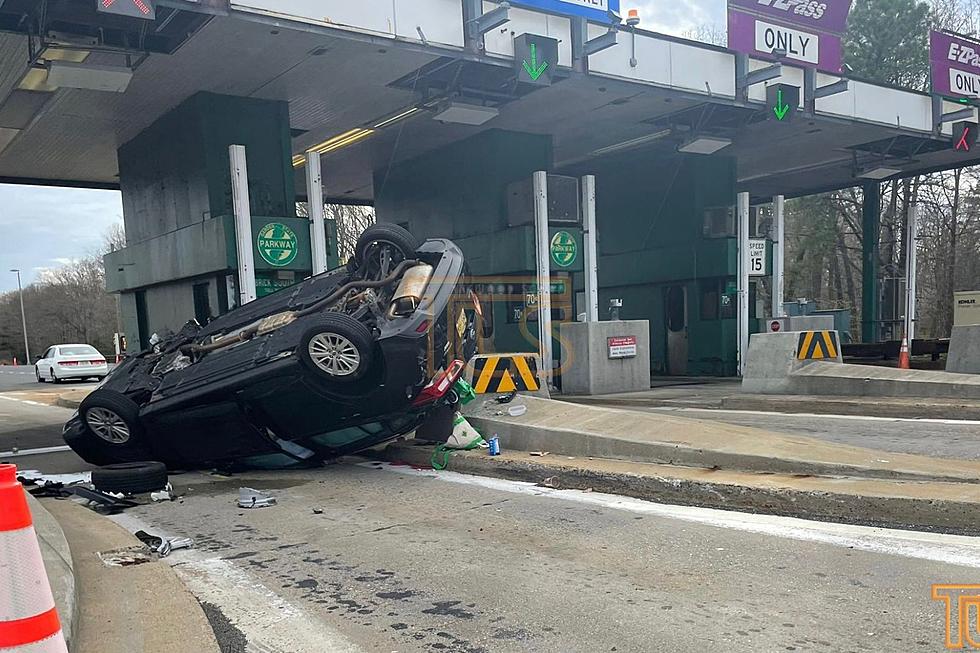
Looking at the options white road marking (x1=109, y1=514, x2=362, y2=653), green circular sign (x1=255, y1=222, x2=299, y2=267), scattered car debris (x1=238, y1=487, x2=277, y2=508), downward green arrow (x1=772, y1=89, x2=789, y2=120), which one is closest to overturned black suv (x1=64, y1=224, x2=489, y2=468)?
scattered car debris (x1=238, y1=487, x2=277, y2=508)

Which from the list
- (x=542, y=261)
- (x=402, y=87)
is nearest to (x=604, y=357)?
(x=542, y=261)

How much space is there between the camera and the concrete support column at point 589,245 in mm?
14922

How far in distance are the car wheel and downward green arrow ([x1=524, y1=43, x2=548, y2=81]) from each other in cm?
459

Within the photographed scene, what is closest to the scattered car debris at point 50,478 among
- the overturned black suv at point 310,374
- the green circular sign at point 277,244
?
the overturned black suv at point 310,374

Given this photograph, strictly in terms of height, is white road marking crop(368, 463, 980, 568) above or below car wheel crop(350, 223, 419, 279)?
below

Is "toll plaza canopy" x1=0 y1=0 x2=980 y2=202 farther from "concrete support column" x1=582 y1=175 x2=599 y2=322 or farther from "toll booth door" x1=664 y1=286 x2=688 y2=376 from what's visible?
"toll booth door" x1=664 y1=286 x2=688 y2=376

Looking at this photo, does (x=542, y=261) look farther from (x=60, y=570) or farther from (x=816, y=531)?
(x=60, y=570)

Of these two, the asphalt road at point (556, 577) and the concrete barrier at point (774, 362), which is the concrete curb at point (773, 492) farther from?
the concrete barrier at point (774, 362)

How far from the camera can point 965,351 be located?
1238 centimetres

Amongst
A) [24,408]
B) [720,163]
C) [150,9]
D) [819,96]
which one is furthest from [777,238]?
[24,408]

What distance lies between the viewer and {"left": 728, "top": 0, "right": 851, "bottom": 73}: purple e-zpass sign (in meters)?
13.9

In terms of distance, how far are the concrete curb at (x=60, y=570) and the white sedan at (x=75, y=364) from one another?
2571cm

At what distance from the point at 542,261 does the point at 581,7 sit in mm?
4898

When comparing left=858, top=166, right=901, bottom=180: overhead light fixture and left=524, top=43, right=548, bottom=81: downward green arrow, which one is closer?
left=524, top=43, right=548, bottom=81: downward green arrow
